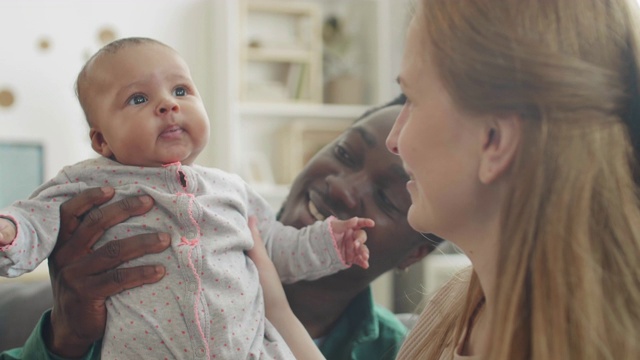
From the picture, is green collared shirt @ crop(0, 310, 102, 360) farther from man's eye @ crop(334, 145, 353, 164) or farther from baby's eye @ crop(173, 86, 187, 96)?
man's eye @ crop(334, 145, 353, 164)

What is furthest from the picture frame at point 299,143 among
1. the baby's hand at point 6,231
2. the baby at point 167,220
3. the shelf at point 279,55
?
the baby's hand at point 6,231

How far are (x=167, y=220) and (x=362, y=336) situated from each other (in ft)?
2.09

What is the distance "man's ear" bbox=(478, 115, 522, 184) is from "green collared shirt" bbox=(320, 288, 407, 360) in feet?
2.88

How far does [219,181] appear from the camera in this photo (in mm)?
1273

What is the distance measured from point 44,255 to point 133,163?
0.68ft

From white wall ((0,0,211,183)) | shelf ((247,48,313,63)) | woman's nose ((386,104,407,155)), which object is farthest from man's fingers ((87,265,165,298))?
shelf ((247,48,313,63))

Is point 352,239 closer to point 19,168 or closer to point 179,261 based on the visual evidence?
point 179,261

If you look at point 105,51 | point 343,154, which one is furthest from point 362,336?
point 105,51

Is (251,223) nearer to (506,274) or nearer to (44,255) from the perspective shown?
(44,255)

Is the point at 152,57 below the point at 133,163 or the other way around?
the other way around

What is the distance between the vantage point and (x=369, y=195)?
5.28 ft

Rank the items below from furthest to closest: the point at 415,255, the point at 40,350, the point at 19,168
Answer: the point at 19,168 < the point at 415,255 < the point at 40,350

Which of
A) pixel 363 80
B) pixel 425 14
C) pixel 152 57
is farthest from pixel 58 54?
pixel 425 14

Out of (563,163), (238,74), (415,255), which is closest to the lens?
(563,163)
